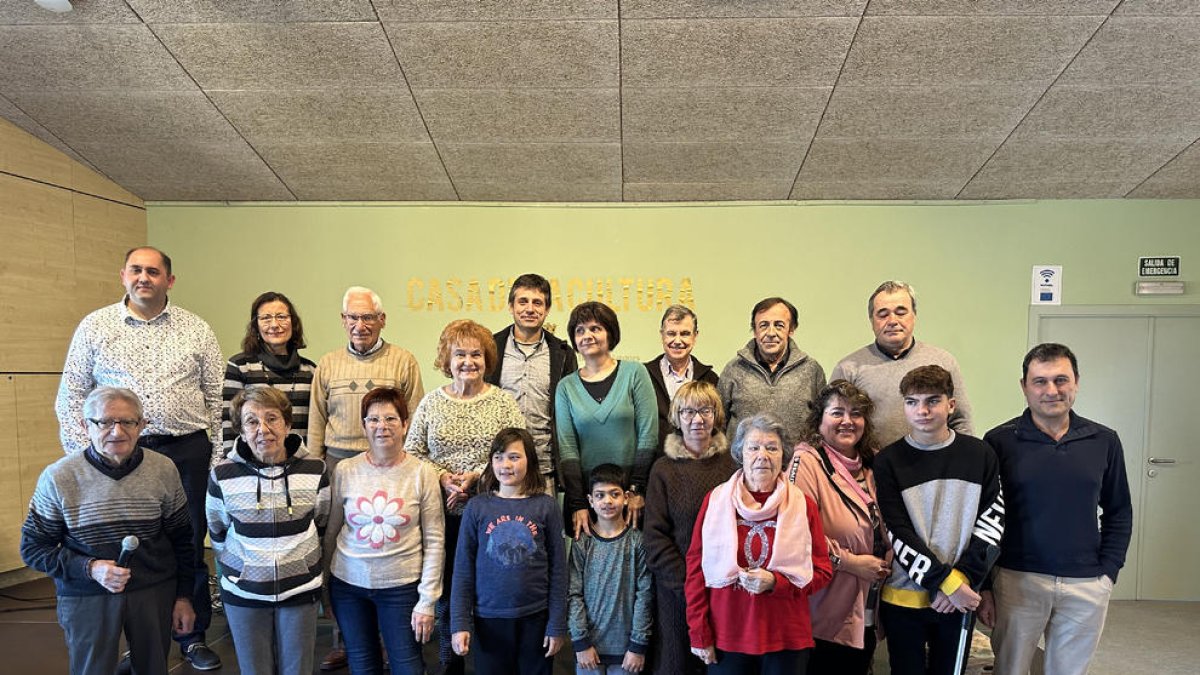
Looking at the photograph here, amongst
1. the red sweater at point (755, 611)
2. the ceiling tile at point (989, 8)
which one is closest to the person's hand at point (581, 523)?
the red sweater at point (755, 611)

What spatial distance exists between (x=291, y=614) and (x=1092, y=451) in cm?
268

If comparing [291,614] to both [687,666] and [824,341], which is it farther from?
[824,341]

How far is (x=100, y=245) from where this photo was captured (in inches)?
184

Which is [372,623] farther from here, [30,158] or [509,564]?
[30,158]

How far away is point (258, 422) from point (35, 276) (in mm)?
3069

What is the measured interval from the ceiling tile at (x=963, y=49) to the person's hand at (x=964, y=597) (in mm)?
2475

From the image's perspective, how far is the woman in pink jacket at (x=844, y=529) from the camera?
2.37 meters

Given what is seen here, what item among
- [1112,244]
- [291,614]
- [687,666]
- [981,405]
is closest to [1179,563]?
[981,405]

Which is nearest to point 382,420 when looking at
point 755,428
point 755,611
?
point 755,428

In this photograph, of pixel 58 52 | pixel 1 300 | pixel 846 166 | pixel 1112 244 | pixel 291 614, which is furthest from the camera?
pixel 1112 244

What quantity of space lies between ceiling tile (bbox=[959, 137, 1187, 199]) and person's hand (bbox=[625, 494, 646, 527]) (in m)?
3.25

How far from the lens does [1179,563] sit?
15.6 ft

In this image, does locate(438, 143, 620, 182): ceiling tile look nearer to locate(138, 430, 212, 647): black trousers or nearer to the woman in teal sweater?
the woman in teal sweater

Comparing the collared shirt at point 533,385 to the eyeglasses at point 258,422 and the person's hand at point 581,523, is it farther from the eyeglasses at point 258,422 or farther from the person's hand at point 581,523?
the eyeglasses at point 258,422
